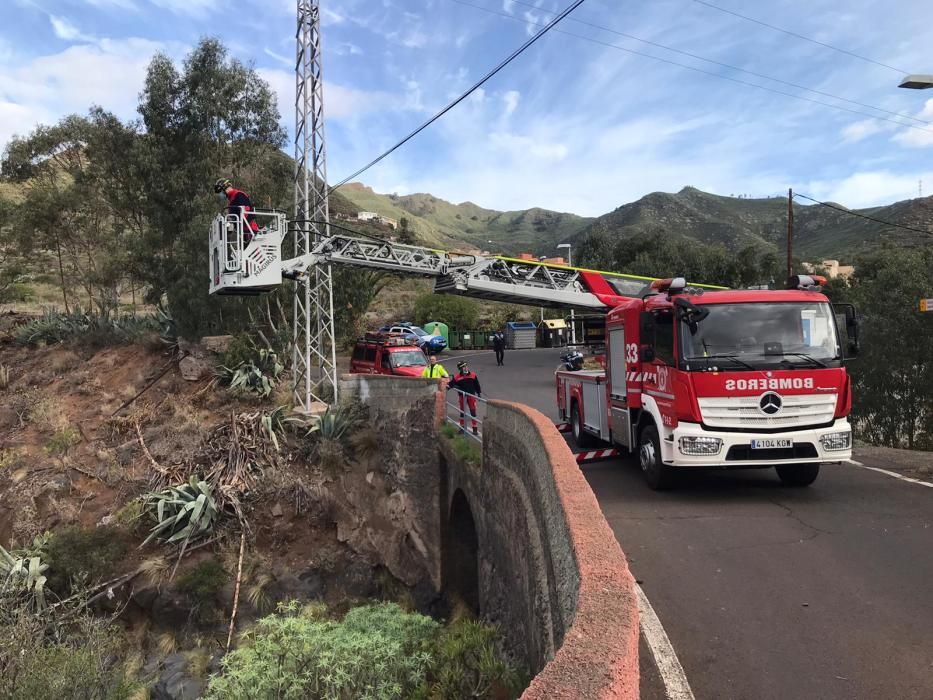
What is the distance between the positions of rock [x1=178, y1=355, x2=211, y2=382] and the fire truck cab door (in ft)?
50.9

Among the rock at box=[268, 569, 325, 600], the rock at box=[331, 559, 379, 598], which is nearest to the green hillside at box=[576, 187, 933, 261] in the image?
the rock at box=[331, 559, 379, 598]

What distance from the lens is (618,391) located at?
984 centimetres

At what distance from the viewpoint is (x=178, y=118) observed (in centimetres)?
2312

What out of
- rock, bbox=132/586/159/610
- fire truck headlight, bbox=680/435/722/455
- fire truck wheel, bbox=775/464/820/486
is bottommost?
rock, bbox=132/586/159/610

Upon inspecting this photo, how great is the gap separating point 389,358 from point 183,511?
9.04 metres

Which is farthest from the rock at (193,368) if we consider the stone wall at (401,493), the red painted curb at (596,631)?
the red painted curb at (596,631)

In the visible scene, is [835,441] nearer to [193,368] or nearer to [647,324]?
[647,324]

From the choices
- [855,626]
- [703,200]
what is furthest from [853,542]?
[703,200]

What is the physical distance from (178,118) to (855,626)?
25516 millimetres

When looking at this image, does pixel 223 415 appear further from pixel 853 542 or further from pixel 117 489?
pixel 853 542

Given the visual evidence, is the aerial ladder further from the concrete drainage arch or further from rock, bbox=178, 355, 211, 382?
rock, bbox=178, 355, 211, 382

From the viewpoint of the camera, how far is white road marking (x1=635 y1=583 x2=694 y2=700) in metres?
3.70

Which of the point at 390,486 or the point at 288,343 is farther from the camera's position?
the point at 288,343

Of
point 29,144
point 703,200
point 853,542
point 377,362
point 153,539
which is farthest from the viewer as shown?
point 703,200
